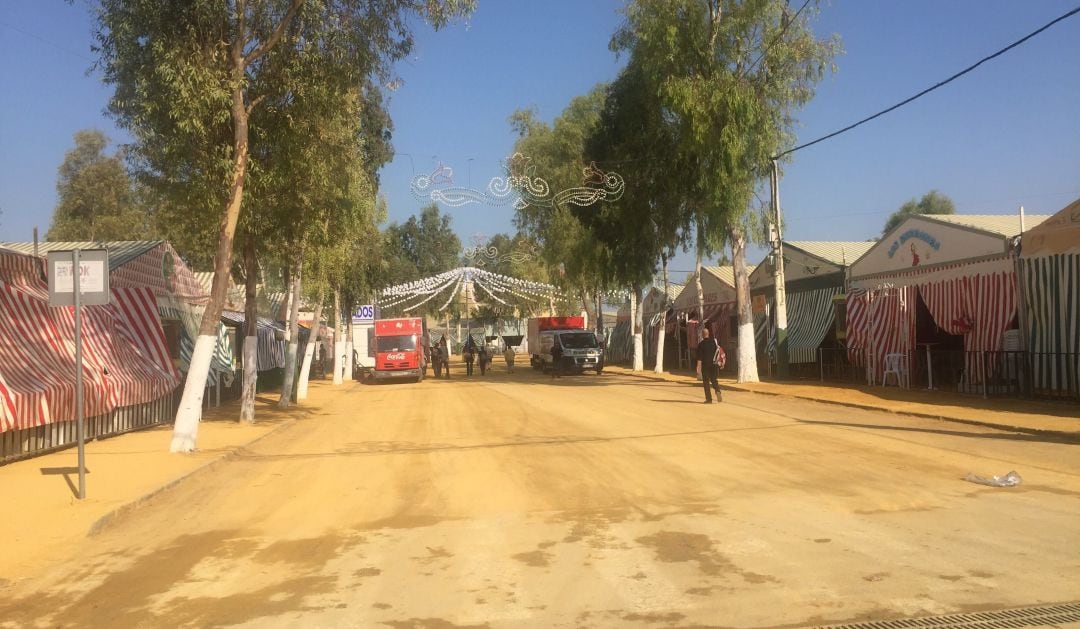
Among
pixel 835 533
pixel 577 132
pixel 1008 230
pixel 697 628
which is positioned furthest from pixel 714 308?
pixel 697 628

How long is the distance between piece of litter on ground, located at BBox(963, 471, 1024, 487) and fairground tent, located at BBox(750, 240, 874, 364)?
20.1 meters

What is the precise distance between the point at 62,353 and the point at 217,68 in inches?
226

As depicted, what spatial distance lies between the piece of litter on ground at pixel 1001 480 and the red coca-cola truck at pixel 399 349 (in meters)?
34.7

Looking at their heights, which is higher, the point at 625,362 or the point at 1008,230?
the point at 1008,230

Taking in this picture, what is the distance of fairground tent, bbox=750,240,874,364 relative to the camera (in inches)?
1206

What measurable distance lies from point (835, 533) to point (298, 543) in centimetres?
484

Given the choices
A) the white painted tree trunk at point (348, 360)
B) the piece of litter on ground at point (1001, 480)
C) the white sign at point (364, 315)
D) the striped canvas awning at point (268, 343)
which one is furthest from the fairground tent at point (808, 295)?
the white sign at point (364, 315)

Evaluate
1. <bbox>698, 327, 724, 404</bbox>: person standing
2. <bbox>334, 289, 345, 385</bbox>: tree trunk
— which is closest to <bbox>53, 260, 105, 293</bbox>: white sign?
<bbox>698, 327, 724, 404</bbox>: person standing

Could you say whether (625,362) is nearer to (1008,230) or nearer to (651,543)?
(1008,230)

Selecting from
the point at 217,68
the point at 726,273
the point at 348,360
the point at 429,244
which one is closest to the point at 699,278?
the point at 726,273

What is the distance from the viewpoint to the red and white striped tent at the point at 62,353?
44.0 feet

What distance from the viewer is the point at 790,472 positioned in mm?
11250

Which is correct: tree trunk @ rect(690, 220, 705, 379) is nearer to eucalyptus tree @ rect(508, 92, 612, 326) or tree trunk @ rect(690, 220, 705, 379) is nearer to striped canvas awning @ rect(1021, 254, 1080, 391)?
eucalyptus tree @ rect(508, 92, 612, 326)

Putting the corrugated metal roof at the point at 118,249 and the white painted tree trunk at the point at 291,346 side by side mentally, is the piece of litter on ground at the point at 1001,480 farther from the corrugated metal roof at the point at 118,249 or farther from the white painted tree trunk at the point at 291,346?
the white painted tree trunk at the point at 291,346
